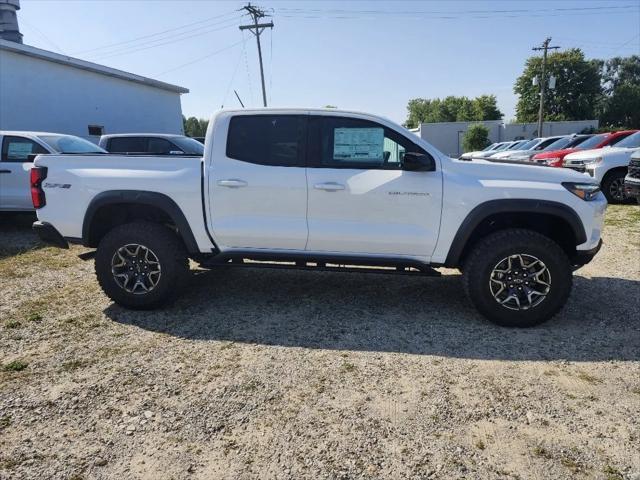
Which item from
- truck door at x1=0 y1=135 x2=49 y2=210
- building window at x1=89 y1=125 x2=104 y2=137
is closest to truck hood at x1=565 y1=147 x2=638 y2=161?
truck door at x1=0 y1=135 x2=49 y2=210

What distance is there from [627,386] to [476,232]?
1.68m

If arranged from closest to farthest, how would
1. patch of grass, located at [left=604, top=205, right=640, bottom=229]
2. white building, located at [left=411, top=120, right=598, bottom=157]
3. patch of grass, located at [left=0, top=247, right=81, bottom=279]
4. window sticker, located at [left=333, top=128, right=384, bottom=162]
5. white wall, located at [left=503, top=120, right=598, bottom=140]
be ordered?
1. window sticker, located at [left=333, top=128, right=384, bottom=162]
2. patch of grass, located at [left=0, top=247, right=81, bottom=279]
3. patch of grass, located at [left=604, top=205, right=640, bottom=229]
4. white building, located at [left=411, top=120, right=598, bottom=157]
5. white wall, located at [left=503, top=120, right=598, bottom=140]

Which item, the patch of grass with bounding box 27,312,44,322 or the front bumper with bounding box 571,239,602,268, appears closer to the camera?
the front bumper with bounding box 571,239,602,268

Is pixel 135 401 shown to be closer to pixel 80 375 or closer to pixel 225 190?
pixel 80 375

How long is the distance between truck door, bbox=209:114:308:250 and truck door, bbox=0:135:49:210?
5510 mm

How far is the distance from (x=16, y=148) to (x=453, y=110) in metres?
91.0

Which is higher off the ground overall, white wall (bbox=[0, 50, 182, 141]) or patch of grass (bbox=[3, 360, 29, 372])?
white wall (bbox=[0, 50, 182, 141])

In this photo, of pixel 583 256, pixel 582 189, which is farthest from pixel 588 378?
pixel 582 189

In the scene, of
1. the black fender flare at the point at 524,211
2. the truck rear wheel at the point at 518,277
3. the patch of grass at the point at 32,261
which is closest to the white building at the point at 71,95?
the patch of grass at the point at 32,261

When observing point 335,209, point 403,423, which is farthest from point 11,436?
point 335,209

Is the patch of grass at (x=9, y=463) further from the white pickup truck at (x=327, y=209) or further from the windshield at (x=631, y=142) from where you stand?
the windshield at (x=631, y=142)

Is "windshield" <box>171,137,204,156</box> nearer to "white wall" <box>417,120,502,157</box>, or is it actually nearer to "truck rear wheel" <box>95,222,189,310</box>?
"truck rear wheel" <box>95,222,189,310</box>

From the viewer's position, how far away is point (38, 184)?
4.29 meters

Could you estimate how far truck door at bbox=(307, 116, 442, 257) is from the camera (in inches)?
154
